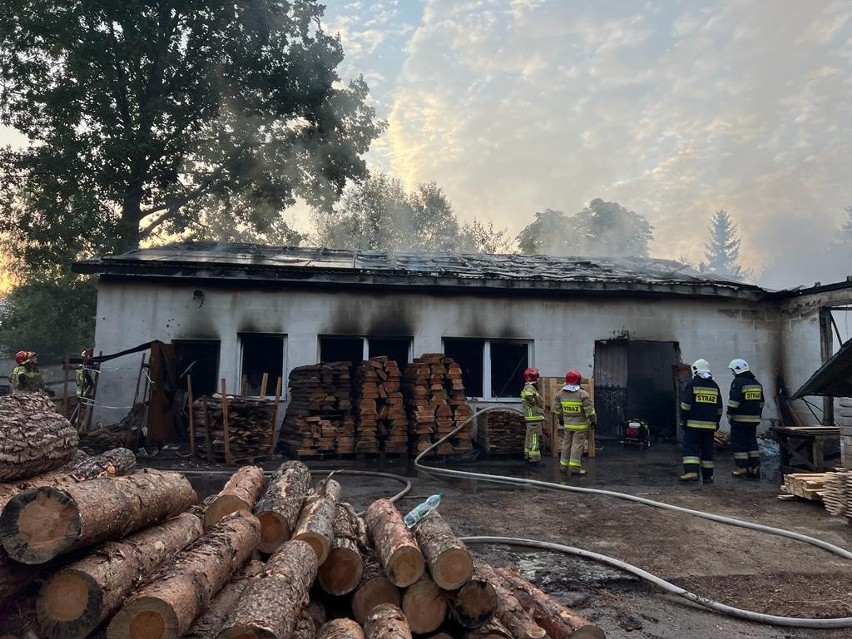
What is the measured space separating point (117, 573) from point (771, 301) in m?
13.8

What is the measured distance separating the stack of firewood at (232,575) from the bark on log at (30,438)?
2.13 feet

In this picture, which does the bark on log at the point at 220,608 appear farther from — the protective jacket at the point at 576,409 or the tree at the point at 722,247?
the tree at the point at 722,247

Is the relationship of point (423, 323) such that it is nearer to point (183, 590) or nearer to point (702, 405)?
point (702, 405)

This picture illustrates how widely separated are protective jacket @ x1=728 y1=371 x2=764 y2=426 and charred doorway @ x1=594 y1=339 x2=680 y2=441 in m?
3.24

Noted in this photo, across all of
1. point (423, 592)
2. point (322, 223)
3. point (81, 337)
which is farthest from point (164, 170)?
point (322, 223)

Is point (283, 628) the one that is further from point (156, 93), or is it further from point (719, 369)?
point (156, 93)

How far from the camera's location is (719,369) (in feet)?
39.5

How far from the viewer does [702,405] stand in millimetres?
8266

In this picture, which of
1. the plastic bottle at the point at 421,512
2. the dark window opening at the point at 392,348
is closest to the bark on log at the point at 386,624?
the plastic bottle at the point at 421,512

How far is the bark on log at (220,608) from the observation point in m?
2.50

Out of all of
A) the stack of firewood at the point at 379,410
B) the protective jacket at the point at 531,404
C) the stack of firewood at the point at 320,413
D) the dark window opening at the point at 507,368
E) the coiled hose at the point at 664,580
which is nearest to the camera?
the coiled hose at the point at 664,580

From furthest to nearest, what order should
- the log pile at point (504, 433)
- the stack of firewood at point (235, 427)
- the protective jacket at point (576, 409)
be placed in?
the log pile at point (504, 433), the stack of firewood at point (235, 427), the protective jacket at point (576, 409)

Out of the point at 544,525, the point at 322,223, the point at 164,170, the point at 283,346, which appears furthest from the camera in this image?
the point at 322,223

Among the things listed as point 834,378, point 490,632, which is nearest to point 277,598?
point 490,632
